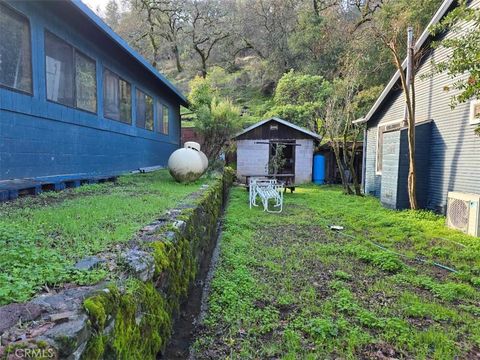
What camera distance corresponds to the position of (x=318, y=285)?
3811 mm

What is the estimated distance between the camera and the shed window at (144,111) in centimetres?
994

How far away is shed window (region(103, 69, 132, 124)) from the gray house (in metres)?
6.96

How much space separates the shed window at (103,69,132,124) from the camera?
760 centimetres

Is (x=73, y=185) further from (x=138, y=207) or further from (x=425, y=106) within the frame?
(x=425, y=106)

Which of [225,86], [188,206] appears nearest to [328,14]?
[225,86]

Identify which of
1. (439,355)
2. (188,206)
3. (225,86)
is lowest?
(439,355)

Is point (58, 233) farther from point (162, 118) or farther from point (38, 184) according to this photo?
point (162, 118)

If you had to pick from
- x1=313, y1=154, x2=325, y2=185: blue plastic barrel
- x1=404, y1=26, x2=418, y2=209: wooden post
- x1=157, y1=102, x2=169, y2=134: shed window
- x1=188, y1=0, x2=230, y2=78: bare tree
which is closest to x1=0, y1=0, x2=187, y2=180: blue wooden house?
x1=157, y1=102, x2=169, y2=134: shed window

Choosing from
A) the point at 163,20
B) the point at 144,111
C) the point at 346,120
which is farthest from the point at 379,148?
the point at 163,20

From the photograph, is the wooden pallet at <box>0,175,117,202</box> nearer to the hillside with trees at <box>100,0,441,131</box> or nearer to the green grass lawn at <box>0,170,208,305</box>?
the green grass lawn at <box>0,170,208,305</box>

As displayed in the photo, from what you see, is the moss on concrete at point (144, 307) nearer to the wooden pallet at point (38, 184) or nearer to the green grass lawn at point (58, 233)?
the green grass lawn at point (58, 233)

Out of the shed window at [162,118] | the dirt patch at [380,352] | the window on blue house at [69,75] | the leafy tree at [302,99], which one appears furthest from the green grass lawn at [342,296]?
the leafy tree at [302,99]

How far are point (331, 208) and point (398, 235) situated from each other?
293 centimetres

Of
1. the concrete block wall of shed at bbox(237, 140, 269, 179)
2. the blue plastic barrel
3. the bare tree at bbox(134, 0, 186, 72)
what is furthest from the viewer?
the bare tree at bbox(134, 0, 186, 72)
